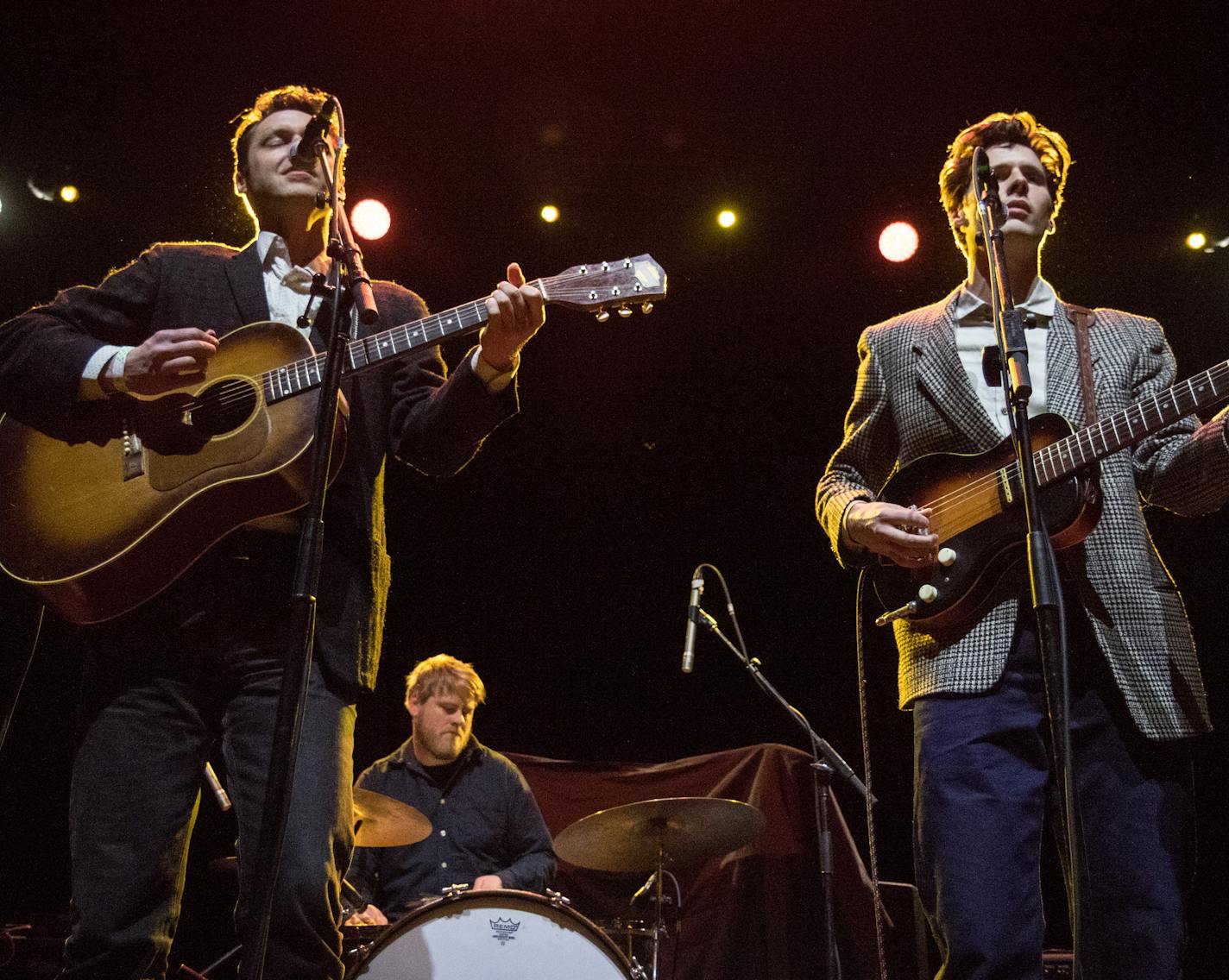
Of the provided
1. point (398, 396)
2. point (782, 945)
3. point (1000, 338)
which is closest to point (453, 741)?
point (782, 945)

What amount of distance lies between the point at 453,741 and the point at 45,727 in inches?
117

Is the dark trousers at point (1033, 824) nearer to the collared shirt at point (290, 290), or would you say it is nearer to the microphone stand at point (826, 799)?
the collared shirt at point (290, 290)

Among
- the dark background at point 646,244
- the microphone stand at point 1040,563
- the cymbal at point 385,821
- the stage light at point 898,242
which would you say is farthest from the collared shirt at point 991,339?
the stage light at point 898,242

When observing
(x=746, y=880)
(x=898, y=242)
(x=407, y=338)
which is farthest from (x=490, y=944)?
(x=898, y=242)

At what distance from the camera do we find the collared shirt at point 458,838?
5832 mm

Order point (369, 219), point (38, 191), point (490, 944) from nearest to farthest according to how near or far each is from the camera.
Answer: point (490, 944), point (38, 191), point (369, 219)

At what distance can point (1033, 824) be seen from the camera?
2.28 m

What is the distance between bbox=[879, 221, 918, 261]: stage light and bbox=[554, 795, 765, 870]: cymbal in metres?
3.93

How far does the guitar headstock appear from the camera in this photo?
2924 millimetres

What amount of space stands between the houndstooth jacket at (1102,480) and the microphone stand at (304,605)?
1332 millimetres

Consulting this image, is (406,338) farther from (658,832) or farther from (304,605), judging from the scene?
(658,832)

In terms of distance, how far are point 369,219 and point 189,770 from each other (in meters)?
5.55

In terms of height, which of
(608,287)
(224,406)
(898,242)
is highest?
(898,242)

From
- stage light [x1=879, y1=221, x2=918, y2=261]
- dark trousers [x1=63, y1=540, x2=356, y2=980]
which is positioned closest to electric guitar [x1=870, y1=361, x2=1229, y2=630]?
dark trousers [x1=63, y1=540, x2=356, y2=980]
